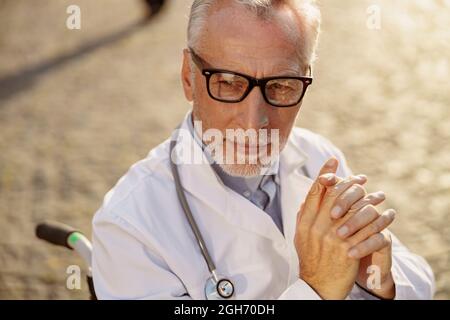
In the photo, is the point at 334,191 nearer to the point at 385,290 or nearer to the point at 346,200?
the point at 346,200

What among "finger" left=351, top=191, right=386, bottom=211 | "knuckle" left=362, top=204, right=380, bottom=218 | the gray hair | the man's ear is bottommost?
"knuckle" left=362, top=204, right=380, bottom=218

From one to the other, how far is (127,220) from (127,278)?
0.60 feet

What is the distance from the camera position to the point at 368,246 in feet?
7.33

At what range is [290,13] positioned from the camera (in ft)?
8.10

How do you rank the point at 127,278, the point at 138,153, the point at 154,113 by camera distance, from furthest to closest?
the point at 154,113
the point at 138,153
the point at 127,278

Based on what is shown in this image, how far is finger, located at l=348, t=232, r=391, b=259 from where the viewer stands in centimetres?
222

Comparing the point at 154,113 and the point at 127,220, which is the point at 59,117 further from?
the point at 127,220

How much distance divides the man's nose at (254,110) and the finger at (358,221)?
447mm

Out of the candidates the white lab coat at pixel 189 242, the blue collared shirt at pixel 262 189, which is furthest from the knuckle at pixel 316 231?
the blue collared shirt at pixel 262 189

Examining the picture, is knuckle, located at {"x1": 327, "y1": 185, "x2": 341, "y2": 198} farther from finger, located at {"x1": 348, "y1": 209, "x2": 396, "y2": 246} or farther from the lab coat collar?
the lab coat collar

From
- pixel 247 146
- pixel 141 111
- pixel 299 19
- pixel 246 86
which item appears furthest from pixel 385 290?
pixel 141 111

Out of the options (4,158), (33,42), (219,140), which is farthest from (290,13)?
(33,42)

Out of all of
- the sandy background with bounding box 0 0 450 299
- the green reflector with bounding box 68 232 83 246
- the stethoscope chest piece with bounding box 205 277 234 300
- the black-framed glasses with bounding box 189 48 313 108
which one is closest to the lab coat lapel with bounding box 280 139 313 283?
the stethoscope chest piece with bounding box 205 277 234 300

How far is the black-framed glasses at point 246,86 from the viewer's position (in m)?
2.43
